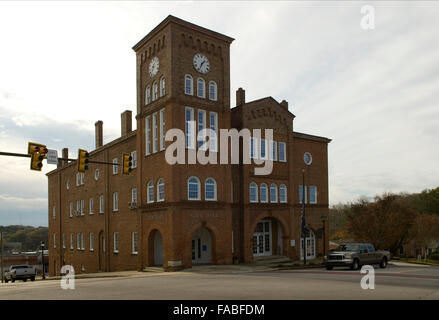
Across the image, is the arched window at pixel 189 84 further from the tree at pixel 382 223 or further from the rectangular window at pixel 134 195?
the tree at pixel 382 223

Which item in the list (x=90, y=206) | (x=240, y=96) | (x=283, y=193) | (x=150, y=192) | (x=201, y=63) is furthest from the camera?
(x=90, y=206)

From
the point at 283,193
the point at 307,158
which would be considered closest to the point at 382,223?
the point at 307,158

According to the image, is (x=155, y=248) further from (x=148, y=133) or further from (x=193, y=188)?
(x=148, y=133)

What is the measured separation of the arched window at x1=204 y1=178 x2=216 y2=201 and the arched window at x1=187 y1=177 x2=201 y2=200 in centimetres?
65

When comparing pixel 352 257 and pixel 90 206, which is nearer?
pixel 352 257

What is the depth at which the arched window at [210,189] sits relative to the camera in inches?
1211

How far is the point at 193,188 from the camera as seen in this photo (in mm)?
30109

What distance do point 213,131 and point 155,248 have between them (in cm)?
1006

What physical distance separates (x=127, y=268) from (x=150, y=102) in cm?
1394

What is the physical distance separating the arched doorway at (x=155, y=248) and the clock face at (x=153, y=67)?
38.8 feet

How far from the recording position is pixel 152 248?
105 ft

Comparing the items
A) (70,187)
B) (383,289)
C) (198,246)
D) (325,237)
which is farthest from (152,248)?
(70,187)

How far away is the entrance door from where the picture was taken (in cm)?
3588
